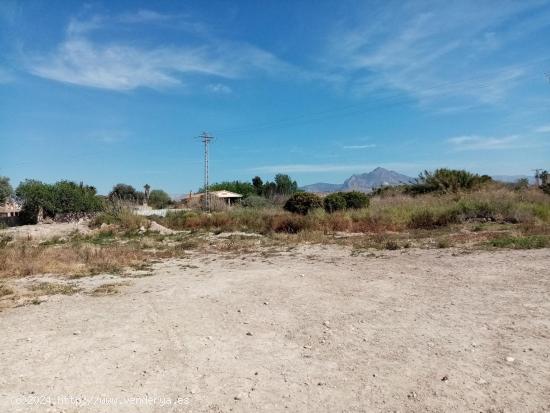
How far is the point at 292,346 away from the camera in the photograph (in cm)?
473

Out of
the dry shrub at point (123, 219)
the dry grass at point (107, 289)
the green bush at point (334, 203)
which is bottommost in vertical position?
the dry grass at point (107, 289)

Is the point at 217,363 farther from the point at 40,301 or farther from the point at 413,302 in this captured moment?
the point at 40,301

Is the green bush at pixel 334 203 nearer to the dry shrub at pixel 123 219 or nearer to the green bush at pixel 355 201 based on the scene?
the green bush at pixel 355 201

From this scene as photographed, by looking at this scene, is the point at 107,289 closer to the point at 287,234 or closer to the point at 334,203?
the point at 287,234

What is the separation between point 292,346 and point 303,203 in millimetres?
20746

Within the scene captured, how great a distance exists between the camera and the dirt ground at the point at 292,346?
3561 mm

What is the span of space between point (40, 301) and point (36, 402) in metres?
3.89

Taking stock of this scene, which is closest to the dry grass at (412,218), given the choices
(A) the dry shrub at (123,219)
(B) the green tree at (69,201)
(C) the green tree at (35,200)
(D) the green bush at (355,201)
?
(A) the dry shrub at (123,219)

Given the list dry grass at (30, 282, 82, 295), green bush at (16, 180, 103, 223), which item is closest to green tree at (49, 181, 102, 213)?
green bush at (16, 180, 103, 223)

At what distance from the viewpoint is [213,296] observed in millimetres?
7172

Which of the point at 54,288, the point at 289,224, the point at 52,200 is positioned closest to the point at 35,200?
the point at 52,200

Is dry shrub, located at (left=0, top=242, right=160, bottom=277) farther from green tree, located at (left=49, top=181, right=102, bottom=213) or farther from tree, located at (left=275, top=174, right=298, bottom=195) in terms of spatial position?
tree, located at (left=275, top=174, right=298, bottom=195)

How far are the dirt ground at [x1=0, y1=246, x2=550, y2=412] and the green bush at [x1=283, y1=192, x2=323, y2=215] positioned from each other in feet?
54.1

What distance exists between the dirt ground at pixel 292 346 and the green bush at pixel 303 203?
16.5 metres
